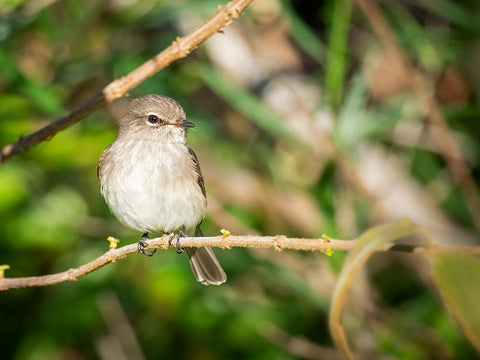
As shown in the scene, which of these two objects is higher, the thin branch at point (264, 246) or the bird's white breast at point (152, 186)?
the bird's white breast at point (152, 186)

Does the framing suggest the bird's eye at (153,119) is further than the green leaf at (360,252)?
Yes

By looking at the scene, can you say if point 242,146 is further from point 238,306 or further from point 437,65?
point 437,65

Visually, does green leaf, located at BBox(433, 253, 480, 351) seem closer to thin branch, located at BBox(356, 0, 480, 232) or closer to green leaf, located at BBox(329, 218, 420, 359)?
green leaf, located at BBox(329, 218, 420, 359)

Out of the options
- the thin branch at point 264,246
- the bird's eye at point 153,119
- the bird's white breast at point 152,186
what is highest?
the bird's eye at point 153,119

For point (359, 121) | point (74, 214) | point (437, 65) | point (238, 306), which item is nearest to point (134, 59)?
point (74, 214)

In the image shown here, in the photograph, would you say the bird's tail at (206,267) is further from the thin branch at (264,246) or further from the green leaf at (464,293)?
the green leaf at (464,293)

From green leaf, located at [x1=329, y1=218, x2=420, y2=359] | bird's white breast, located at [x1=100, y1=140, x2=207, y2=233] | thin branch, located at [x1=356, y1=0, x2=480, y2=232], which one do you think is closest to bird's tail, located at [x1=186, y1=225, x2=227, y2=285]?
bird's white breast, located at [x1=100, y1=140, x2=207, y2=233]

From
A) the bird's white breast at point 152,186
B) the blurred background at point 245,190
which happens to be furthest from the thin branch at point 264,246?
the blurred background at point 245,190
